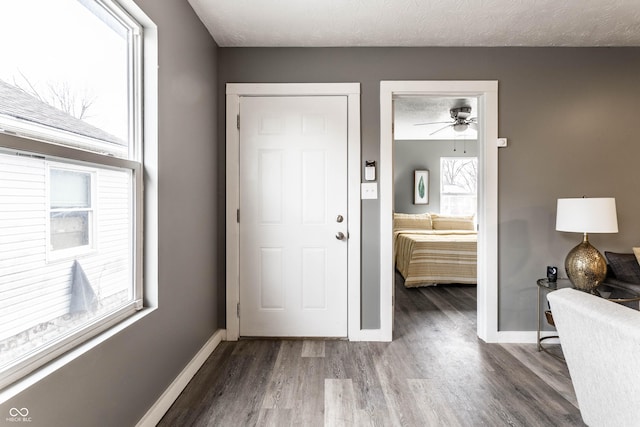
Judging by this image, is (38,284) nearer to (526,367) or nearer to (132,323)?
(132,323)

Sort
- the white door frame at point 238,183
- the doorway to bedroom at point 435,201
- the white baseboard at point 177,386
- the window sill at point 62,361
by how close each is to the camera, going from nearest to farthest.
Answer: the window sill at point 62,361
the white baseboard at point 177,386
the white door frame at point 238,183
the doorway to bedroom at point 435,201

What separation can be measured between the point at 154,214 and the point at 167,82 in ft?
2.47

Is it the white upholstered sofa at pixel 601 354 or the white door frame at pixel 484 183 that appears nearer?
the white upholstered sofa at pixel 601 354

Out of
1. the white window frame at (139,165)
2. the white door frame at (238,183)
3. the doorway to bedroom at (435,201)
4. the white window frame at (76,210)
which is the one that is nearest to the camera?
the white window frame at (76,210)

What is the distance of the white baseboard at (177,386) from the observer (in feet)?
5.46

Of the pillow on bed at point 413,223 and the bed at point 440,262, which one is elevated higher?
the pillow on bed at point 413,223

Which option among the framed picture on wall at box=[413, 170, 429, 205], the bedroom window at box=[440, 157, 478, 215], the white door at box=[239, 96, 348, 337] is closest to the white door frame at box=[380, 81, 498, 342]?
the white door at box=[239, 96, 348, 337]

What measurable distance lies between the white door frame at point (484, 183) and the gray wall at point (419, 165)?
13.8ft

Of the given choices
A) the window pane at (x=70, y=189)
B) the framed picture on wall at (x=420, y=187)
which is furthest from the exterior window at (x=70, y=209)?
the framed picture on wall at (x=420, y=187)

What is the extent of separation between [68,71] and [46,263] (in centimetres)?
71

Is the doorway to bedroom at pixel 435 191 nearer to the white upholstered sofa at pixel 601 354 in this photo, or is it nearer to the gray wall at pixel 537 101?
the gray wall at pixel 537 101

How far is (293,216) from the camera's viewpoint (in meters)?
2.78

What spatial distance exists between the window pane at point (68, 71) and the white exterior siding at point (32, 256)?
167mm

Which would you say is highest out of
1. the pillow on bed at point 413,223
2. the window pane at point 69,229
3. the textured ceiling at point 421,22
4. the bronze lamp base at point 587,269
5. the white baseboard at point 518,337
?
the textured ceiling at point 421,22
